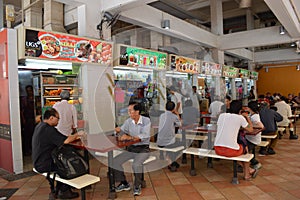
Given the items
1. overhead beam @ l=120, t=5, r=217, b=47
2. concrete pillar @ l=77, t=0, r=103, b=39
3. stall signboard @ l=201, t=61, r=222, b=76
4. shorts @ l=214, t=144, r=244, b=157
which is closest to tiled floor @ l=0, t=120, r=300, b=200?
shorts @ l=214, t=144, r=244, b=157

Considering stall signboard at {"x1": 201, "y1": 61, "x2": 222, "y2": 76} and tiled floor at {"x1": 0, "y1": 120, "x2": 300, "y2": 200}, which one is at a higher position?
stall signboard at {"x1": 201, "y1": 61, "x2": 222, "y2": 76}

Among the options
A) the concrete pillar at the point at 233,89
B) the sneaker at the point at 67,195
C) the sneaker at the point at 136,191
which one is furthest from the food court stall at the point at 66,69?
the concrete pillar at the point at 233,89

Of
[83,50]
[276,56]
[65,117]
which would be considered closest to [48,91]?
[65,117]

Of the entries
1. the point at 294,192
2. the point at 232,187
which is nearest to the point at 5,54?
the point at 232,187

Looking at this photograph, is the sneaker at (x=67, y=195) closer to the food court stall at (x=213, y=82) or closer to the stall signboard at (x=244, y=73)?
the food court stall at (x=213, y=82)

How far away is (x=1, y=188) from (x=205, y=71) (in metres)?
7.35

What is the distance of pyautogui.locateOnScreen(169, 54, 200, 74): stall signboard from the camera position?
7.24 meters

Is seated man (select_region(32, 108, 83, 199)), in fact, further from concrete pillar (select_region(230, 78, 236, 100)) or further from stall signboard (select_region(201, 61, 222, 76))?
concrete pillar (select_region(230, 78, 236, 100))

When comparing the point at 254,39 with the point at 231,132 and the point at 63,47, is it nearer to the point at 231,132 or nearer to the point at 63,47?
the point at 231,132

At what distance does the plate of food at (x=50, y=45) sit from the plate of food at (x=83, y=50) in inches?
15.5

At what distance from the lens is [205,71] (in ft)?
29.8

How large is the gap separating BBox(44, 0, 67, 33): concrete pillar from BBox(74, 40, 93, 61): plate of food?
1.89 metres

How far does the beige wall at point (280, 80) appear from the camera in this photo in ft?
47.9

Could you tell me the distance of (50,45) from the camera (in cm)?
415
